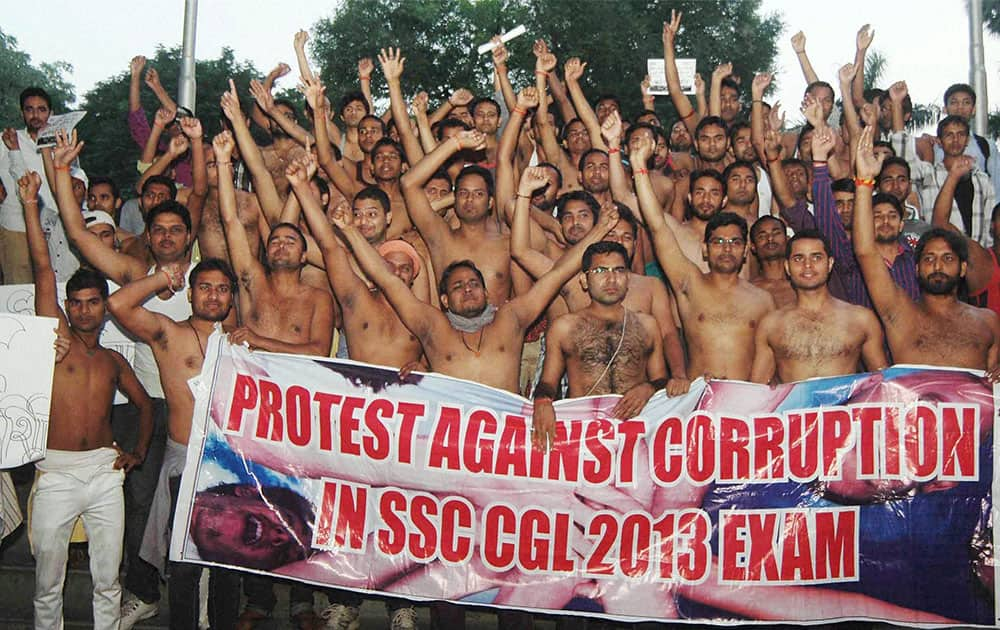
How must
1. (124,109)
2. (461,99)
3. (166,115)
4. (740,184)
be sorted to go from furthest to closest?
(124,109), (461,99), (166,115), (740,184)

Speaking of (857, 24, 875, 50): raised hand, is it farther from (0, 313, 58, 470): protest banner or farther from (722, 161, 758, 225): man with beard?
(0, 313, 58, 470): protest banner

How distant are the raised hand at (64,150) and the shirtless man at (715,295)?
12.8 feet

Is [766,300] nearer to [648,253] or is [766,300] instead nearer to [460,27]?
[648,253]

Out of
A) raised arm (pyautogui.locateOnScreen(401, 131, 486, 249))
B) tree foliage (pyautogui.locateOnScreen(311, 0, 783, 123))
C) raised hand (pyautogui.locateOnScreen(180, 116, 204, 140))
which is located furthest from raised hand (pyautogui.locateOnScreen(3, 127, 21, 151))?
tree foliage (pyautogui.locateOnScreen(311, 0, 783, 123))

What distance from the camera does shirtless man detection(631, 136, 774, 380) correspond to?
22.7ft

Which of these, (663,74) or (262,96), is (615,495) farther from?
(663,74)

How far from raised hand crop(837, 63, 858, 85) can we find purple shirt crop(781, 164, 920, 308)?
2.50m

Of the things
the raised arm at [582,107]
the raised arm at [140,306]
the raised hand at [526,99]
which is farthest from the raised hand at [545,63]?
the raised arm at [140,306]

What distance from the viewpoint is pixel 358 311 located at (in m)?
7.08

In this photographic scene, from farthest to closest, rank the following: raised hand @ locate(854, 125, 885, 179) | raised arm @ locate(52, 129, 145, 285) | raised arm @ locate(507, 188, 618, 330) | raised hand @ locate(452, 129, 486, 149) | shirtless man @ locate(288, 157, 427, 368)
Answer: raised hand @ locate(452, 129, 486, 149) < raised arm @ locate(52, 129, 145, 285) < shirtless man @ locate(288, 157, 427, 368) < raised arm @ locate(507, 188, 618, 330) < raised hand @ locate(854, 125, 885, 179)

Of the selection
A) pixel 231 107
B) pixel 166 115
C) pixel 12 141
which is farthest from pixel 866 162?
pixel 12 141

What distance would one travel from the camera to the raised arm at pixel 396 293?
22.0ft

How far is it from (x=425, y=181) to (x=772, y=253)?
2486mm

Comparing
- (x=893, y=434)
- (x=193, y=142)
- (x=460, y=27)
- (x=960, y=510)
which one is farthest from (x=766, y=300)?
(x=460, y=27)
